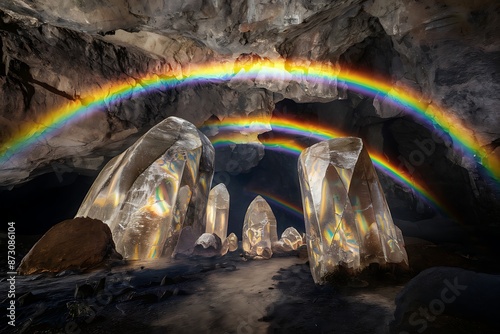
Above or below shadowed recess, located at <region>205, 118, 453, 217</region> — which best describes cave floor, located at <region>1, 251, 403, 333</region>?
below

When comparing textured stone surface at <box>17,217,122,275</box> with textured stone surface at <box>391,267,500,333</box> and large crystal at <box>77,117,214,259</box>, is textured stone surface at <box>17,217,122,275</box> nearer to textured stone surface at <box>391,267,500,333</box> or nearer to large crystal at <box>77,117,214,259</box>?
large crystal at <box>77,117,214,259</box>

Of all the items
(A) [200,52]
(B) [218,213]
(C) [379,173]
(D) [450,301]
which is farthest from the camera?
(C) [379,173]

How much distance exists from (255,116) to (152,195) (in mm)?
6307

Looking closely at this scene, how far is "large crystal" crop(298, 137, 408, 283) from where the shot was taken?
10.5 feet

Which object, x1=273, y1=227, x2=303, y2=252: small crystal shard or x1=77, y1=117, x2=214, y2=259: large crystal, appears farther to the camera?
x1=273, y1=227, x2=303, y2=252: small crystal shard

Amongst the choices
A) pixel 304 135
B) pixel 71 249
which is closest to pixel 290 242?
pixel 304 135

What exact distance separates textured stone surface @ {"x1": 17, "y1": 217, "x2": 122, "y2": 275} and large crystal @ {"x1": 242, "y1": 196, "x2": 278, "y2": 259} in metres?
4.53

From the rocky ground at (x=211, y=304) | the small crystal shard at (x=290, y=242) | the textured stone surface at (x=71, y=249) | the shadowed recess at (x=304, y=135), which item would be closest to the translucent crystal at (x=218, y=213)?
the small crystal shard at (x=290, y=242)

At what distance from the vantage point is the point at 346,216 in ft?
10.7

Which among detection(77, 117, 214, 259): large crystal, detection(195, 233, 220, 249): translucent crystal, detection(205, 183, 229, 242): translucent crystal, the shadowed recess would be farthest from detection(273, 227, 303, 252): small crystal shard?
the shadowed recess

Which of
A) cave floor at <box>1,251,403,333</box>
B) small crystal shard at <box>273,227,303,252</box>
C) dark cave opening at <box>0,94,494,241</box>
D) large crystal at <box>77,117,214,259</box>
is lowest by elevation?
cave floor at <box>1,251,403,333</box>

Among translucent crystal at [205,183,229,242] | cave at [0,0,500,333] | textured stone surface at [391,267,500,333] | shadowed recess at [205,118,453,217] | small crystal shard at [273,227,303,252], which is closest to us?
textured stone surface at [391,267,500,333]

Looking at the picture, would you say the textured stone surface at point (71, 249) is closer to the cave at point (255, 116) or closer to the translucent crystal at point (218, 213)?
the cave at point (255, 116)

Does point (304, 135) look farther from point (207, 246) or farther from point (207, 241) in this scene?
point (207, 246)
